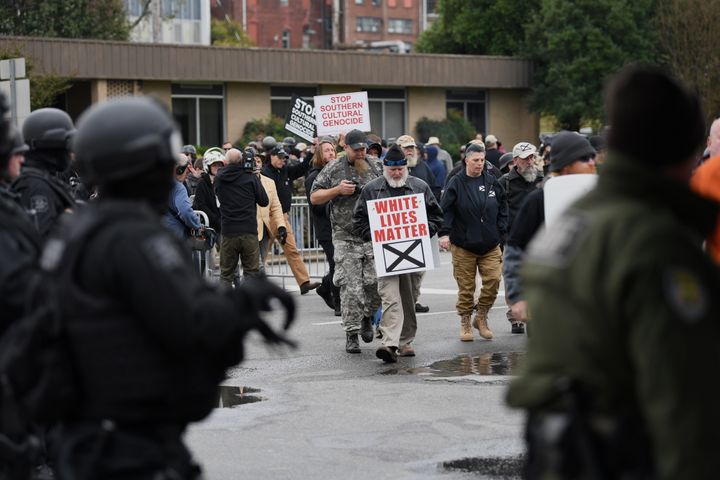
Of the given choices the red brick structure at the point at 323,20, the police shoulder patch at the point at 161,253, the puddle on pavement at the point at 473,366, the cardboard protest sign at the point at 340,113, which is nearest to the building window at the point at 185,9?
the red brick structure at the point at 323,20

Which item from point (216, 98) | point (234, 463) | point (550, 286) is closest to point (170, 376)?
point (550, 286)

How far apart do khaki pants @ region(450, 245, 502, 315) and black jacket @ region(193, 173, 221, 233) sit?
4224 mm

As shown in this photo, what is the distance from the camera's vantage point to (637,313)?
2730 mm

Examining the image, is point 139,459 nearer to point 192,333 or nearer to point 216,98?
point 192,333

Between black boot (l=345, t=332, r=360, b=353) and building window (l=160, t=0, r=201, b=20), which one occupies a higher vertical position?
building window (l=160, t=0, r=201, b=20)

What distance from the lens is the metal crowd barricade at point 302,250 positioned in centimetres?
1986

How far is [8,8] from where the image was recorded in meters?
45.0

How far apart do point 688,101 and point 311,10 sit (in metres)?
109

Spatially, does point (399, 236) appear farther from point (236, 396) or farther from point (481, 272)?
point (236, 396)

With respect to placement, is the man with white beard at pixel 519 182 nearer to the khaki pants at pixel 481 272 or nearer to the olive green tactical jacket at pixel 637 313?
the khaki pants at pixel 481 272

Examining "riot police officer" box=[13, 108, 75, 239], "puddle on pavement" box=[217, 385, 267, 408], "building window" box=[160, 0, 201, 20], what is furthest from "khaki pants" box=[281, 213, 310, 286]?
"building window" box=[160, 0, 201, 20]

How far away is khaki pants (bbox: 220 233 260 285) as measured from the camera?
601 inches

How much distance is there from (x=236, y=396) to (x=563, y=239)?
290 inches

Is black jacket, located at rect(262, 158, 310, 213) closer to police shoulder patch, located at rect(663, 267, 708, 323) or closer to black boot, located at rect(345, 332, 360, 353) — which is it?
black boot, located at rect(345, 332, 360, 353)
